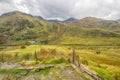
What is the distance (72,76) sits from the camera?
225ft

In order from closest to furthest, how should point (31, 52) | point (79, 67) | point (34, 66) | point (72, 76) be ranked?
1. point (72, 76)
2. point (79, 67)
3. point (34, 66)
4. point (31, 52)

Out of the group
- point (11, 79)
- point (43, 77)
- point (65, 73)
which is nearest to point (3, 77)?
point (11, 79)

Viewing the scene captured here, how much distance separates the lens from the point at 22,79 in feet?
239

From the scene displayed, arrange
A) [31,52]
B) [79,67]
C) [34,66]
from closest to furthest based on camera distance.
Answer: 1. [79,67]
2. [34,66]
3. [31,52]

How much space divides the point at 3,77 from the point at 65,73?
24.0 meters

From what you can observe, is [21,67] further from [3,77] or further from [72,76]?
[72,76]

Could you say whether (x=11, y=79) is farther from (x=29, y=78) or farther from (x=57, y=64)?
(x=57, y=64)

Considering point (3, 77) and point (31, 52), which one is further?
point (31, 52)

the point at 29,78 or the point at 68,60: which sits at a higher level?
A: the point at 68,60

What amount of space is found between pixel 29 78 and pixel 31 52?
307ft

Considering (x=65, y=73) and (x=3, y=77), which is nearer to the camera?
(x=65, y=73)

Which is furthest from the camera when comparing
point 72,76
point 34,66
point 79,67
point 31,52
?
point 31,52

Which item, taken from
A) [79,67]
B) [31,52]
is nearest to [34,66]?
[79,67]

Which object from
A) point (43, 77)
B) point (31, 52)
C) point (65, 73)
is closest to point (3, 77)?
point (43, 77)
